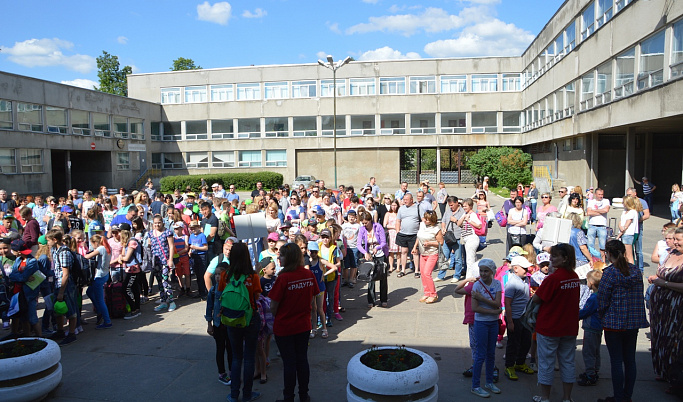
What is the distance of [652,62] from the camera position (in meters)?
17.7

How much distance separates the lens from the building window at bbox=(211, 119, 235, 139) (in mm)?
46969

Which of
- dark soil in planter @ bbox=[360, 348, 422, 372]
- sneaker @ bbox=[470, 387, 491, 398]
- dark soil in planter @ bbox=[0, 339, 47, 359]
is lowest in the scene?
sneaker @ bbox=[470, 387, 491, 398]

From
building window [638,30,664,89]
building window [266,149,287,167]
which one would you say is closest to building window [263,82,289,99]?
building window [266,149,287,167]

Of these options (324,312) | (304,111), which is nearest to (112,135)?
(304,111)

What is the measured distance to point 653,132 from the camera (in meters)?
25.3

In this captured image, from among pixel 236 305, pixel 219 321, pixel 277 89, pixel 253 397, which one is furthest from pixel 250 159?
pixel 236 305

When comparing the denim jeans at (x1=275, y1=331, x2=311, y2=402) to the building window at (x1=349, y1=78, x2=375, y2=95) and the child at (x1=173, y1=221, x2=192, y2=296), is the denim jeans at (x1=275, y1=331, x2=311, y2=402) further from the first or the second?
the building window at (x1=349, y1=78, x2=375, y2=95)

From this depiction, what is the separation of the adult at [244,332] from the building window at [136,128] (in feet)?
136

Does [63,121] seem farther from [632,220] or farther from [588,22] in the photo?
[632,220]

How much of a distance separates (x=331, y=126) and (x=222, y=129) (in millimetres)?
11118

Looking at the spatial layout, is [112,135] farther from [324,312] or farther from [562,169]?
[324,312]

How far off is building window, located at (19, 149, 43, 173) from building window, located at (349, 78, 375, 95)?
25.1 m

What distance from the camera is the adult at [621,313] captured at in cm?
484

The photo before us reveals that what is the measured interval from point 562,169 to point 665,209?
10053 mm
